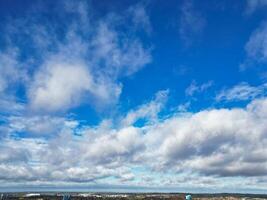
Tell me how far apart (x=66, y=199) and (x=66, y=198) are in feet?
0.59

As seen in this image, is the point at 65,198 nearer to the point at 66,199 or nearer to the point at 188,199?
the point at 66,199

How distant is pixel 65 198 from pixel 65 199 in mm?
245

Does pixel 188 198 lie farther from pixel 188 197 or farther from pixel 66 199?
pixel 66 199

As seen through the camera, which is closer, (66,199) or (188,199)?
(188,199)

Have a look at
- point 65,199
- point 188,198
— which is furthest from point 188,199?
point 65,199

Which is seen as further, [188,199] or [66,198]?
[66,198]

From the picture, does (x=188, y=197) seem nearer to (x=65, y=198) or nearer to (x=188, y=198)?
(x=188, y=198)

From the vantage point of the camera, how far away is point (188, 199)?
44.2 meters

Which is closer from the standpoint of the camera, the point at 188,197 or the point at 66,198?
the point at 188,197

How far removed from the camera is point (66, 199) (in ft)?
188

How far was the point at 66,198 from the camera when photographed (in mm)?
57531

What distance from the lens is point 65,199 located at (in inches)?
2249

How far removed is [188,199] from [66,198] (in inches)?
891

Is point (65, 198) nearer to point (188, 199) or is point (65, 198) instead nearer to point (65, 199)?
point (65, 199)
